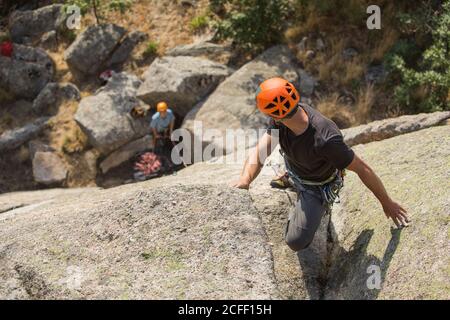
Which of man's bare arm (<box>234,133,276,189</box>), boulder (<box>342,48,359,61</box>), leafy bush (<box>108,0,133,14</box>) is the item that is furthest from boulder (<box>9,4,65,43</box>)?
man's bare arm (<box>234,133,276,189</box>)

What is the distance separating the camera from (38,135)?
1655 cm

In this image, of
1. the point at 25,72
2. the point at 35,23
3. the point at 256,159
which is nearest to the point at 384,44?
the point at 256,159

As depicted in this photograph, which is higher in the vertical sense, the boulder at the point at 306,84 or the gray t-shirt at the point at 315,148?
the gray t-shirt at the point at 315,148

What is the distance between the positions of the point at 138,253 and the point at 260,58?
10649mm

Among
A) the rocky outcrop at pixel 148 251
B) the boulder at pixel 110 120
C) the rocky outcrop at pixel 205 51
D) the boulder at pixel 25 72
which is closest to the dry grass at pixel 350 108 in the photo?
the rocky outcrop at pixel 205 51

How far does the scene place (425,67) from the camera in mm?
12672

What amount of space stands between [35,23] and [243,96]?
1119 centimetres

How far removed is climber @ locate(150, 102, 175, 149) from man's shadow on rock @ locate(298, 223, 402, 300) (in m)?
8.32

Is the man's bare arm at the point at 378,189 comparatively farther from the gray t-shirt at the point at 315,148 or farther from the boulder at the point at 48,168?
the boulder at the point at 48,168

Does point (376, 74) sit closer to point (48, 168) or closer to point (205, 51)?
point (205, 51)

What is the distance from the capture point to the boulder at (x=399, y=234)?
16.5 feet

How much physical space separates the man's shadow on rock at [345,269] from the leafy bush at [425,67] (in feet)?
24.0
